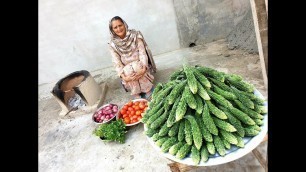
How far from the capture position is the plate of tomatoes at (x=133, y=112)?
177 inches

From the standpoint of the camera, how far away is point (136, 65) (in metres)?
5.13

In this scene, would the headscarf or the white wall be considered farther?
the white wall

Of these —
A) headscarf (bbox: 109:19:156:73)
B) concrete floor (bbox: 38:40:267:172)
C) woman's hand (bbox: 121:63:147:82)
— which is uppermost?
headscarf (bbox: 109:19:156:73)

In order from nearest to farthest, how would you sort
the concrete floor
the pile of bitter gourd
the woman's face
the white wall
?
the pile of bitter gourd → the concrete floor → the woman's face → the white wall

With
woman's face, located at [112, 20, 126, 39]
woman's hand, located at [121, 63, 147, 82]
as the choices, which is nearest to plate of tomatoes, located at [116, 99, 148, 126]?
woman's hand, located at [121, 63, 147, 82]

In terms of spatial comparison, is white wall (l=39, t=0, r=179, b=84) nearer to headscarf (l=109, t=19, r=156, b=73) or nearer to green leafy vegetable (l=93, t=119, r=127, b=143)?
headscarf (l=109, t=19, r=156, b=73)

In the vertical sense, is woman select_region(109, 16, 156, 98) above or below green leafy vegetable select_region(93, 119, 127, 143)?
above

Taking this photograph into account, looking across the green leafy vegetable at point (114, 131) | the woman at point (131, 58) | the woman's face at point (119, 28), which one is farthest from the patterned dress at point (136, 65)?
the green leafy vegetable at point (114, 131)

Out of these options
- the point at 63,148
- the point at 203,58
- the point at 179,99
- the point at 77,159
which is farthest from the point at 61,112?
the point at 179,99

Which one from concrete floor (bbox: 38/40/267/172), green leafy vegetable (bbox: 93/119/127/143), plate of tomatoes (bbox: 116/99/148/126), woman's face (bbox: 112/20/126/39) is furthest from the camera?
woman's face (bbox: 112/20/126/39)

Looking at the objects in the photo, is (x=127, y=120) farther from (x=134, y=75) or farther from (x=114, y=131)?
(x=134, y=75)

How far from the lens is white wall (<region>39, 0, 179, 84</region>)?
640 centimetres

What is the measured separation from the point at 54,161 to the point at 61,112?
1.43 meters

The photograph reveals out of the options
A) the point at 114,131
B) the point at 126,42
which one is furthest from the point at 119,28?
the point at 114,131
